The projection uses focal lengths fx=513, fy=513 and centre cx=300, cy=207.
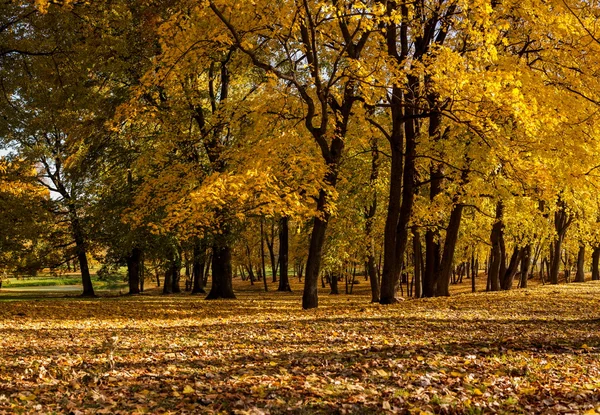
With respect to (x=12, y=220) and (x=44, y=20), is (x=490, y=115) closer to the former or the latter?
(x=44, y=20)

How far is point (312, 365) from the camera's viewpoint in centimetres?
617

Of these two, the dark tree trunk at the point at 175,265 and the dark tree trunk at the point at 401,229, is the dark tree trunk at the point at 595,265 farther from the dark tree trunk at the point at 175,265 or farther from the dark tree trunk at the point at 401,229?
the dark tree trunk at the point at 175,265

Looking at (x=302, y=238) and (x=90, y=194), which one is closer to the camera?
(x=90, y=194)

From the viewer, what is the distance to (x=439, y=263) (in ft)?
62.5

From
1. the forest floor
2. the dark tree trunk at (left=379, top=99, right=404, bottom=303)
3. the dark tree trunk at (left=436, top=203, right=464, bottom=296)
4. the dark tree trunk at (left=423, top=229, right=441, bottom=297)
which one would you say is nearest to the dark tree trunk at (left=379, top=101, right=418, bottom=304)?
the dark tree trunk at (left=379, top=99, right=404, bottom=303)

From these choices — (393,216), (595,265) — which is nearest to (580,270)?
(595,265)

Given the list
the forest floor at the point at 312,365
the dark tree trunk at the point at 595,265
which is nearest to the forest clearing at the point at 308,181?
the forest floor at the point at 312,365

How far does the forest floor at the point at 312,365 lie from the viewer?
15.0 ft

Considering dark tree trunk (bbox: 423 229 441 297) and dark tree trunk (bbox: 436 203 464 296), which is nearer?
dark tree trunk (bbox: 436 203 464 296)

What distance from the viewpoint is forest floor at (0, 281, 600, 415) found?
4586mm

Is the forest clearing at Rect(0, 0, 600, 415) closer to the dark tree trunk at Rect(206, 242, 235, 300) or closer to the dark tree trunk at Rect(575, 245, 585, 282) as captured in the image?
the dark tree trunk at Rect(206, 242, 235, 300)

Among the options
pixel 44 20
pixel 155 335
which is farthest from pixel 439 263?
pixel 44 20

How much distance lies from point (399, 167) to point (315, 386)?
10.1 m

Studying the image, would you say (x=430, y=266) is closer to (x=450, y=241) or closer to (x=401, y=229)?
(x=450, y=241)
